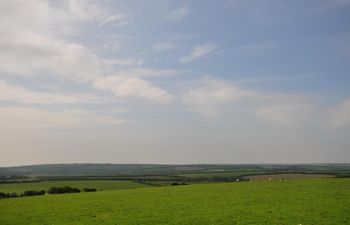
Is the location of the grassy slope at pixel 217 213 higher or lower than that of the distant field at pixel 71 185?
higher

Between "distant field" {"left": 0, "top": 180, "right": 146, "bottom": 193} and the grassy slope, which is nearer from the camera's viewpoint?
the grassy slope

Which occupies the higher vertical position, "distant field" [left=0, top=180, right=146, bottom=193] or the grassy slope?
the grassy slope

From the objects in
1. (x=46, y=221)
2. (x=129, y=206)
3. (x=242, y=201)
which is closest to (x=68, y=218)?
(x=46, y=221)

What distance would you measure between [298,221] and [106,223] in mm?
14705

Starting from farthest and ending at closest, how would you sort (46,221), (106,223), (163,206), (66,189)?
1. (66,189)
2. (163,206)
3. (46,221)
4. (106,223)

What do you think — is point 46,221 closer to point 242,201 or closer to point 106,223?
point 106,223

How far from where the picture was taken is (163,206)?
42031 mm

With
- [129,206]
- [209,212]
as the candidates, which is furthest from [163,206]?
[209,212]

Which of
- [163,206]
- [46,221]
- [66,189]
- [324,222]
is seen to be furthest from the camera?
[66,189]

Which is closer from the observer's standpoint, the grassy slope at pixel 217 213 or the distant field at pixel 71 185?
the grassy slope at pixel 217 213

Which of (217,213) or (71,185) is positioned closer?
(217,213)

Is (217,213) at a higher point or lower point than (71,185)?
higher

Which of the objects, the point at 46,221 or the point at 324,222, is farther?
the point at 46,221

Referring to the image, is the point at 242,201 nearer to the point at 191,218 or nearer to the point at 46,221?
the point at 191,218
